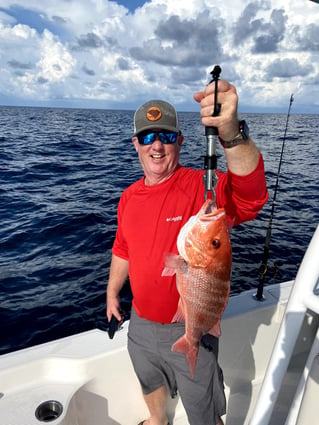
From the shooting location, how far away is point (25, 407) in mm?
2508

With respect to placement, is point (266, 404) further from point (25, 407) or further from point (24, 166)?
point (24, 166)

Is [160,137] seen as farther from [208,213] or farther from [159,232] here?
[208,213]

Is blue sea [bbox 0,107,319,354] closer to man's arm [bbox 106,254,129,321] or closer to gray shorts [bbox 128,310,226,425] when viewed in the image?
man's arm [bbox 106,254,129,321]

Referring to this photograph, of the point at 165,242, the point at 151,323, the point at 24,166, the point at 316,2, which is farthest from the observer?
the point at 24,166

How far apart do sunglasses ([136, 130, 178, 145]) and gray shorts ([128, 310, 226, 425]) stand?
A: 140cm

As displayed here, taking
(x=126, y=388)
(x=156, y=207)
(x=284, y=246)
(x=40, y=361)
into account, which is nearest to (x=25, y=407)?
(x=40, y=361)

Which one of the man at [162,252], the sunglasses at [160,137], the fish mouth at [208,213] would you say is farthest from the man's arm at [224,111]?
the sunglasses at [160,137]

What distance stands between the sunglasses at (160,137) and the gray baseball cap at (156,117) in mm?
37

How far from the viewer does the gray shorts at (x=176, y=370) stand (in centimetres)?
243

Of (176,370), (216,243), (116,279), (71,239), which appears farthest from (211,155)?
(71,239)

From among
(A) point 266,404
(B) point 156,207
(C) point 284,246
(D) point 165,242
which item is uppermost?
(B) point 156,207

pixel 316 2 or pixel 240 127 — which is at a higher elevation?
pixel 316 2

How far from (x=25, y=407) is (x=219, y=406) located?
1474 mm

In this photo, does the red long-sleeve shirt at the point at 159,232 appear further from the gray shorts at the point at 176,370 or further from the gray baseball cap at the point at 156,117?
the gray baseball cap at the point at 156,117
